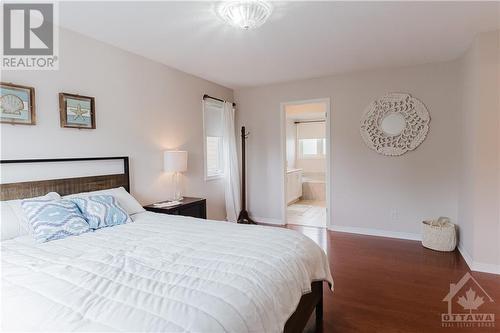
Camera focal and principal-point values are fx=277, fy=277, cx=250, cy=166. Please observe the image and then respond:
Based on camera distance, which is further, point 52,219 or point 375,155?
point 375,155

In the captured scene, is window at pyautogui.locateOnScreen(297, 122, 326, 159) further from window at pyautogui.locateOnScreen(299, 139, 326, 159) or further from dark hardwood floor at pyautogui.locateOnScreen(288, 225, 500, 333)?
dark hardwood floor at pyautogui.locateOnScreen(288, 225, 500, 333)

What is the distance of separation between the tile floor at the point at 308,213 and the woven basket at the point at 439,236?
4.94 feet

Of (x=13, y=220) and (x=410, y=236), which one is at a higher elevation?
(x=13, y=220)

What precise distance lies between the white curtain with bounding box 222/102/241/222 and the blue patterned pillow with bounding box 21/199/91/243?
2825 mm

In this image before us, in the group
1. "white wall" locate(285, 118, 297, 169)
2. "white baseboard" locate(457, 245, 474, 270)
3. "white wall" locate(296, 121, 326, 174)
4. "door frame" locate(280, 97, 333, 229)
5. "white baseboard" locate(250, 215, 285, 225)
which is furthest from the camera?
"white wall" locate(296, 121, 326, 174)

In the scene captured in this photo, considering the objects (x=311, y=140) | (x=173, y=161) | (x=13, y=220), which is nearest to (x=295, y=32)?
(x=173, y=161)

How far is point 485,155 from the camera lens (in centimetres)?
282

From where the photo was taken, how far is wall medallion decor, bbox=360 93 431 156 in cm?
381

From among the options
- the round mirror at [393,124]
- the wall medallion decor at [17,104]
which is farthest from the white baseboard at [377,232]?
the wall medallion decor at [17,104]

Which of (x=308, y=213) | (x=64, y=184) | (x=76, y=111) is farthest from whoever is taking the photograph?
(x=308, y=213)

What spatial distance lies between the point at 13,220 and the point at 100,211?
0.54m

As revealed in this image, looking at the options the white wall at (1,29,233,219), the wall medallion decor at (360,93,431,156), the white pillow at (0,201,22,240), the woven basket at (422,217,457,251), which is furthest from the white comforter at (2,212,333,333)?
the wall medallion decor at (360,93,431,156)

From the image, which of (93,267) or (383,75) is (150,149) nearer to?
(93,267)

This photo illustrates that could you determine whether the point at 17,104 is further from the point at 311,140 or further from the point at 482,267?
the point at 311,140
